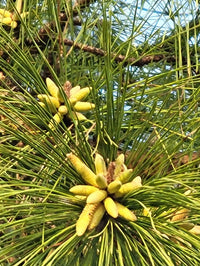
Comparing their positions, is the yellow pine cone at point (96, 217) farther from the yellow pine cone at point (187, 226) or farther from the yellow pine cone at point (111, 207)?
the yellow pine cone at point (187, 226)

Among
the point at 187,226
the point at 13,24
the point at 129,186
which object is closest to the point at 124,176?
the point at 129,186

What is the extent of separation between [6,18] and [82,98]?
1.18ft

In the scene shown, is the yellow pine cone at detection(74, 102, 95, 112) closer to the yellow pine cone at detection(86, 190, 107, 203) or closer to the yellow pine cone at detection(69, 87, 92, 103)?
the yellow pine cone at detection(69, 87, 92, 103)

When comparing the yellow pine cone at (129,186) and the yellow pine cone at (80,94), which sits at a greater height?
the yellow pine cone at (80,94)

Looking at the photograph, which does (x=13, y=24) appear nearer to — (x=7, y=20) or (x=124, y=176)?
(x=7, y=20)

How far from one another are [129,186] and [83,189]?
64 mm

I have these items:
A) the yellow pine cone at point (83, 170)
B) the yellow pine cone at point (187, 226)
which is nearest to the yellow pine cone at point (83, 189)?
the yellow pine cone at point (83, 170)

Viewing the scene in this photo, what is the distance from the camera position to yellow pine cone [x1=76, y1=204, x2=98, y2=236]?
710 millimetres

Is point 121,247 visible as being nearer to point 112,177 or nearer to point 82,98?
point 112,177

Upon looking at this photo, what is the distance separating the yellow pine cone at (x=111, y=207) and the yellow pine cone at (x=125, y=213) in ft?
0.06

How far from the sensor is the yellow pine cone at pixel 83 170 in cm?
75

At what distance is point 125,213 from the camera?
737 millimetres

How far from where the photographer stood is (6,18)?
3.85ft

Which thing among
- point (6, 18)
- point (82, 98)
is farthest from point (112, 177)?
point (6, 18)
